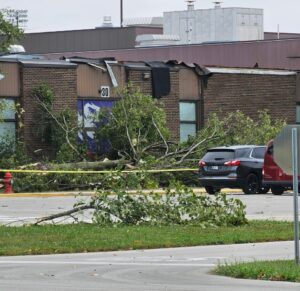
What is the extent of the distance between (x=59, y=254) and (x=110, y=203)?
4.39 m

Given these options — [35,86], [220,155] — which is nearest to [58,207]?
[220,155]

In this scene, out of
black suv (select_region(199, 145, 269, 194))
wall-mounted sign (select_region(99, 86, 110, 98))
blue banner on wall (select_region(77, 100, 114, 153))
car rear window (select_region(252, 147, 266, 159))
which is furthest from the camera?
wall-mounted sign (select_region(99, 86, 110, 98))

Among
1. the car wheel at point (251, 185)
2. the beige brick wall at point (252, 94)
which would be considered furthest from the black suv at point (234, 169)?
the beige brick wall at point (252, 94)

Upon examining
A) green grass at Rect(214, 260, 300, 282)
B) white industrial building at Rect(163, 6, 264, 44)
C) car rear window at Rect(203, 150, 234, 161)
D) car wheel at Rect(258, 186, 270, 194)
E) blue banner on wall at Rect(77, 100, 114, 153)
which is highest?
white industrial building at Rect(163, 6, 264, 44)

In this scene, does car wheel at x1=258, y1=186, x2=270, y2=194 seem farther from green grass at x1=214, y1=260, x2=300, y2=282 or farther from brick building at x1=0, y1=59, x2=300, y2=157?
green grass at x1=214, y1=260, x2=300, y2=282

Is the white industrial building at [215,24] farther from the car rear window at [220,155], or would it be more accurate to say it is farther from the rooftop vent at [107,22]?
the car rear window at [220,155]

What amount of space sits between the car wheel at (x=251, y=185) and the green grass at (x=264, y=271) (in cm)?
2103

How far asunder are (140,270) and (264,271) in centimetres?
189

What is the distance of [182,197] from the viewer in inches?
900

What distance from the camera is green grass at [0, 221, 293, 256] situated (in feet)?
62.0

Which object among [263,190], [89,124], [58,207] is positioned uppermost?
[89,124]

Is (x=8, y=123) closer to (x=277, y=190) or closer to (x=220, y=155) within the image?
(x=220, y=155)

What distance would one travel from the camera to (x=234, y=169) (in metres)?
36.5

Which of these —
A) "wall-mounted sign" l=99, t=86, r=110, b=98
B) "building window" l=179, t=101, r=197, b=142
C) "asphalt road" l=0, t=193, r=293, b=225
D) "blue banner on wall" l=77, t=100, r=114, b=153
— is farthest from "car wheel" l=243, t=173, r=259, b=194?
"building window" l=179, t=101, r=197, b=142
